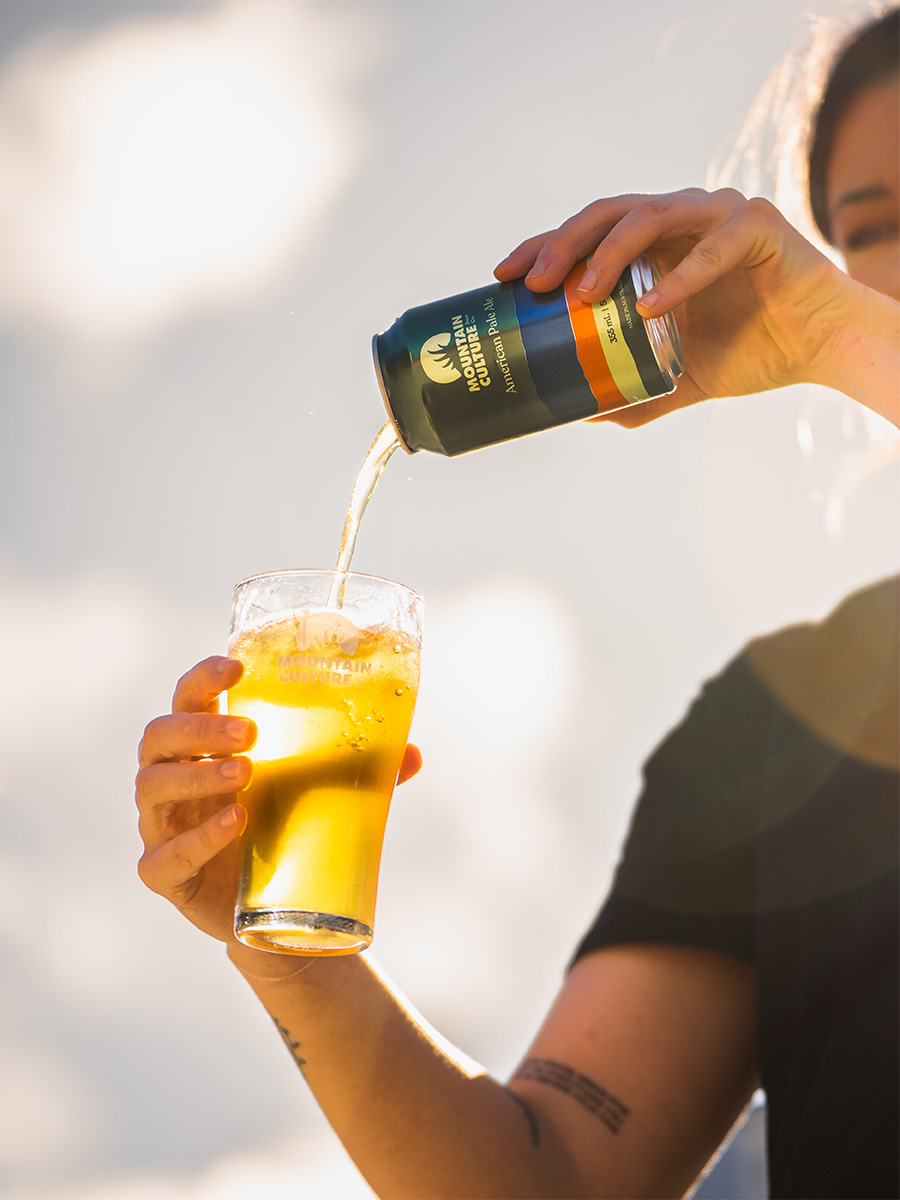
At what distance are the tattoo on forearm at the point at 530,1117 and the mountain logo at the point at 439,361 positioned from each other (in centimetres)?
124

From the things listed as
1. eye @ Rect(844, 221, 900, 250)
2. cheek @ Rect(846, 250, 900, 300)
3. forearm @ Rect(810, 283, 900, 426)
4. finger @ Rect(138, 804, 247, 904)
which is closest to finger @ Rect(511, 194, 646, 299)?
forearm @ Rect(810, 283, 900, 426)

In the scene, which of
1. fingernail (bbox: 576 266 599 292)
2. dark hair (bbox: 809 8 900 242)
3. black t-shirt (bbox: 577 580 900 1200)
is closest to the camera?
fingernail (bbox: 576 266 599 292)

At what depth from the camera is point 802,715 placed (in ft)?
7.45

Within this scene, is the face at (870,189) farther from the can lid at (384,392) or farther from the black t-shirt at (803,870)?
the can lid at (384,392)

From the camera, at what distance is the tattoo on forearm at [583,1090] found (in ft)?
6.45

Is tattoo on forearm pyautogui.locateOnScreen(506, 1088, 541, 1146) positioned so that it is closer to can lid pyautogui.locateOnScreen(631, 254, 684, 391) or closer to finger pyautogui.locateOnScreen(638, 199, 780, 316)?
can lid pyautogui.locateOnScreen(631, 254, 684, 391)

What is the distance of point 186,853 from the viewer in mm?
1334

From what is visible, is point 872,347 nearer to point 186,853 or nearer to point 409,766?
point 409,766

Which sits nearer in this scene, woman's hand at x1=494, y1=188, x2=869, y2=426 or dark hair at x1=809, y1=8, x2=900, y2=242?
woman's hand at x1=494, y1=188, x2=869, y2=426

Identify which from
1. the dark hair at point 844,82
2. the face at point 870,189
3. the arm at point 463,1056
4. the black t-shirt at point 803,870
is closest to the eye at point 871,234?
the face at point 870,189

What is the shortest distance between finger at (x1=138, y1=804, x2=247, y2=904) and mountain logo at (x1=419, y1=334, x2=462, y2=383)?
2.01ft

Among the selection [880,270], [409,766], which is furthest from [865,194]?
[409,766]

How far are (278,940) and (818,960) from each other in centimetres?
102

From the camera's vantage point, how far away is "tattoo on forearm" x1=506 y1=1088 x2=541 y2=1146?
187 cm
